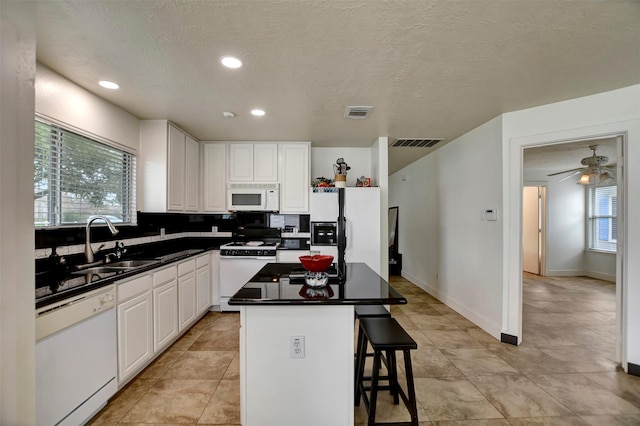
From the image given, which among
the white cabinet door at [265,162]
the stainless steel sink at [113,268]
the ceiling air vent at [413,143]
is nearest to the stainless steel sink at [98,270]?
the stainless steel sink at [113,268]

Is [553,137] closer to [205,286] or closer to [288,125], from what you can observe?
[288,125]

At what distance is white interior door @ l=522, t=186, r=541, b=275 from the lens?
6.38m

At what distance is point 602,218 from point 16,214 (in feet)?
28.9

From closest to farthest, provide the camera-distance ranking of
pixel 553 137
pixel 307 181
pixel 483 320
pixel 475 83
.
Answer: pixel 475 83, pixel 553 137, pixel 483 320, pixel 307 181

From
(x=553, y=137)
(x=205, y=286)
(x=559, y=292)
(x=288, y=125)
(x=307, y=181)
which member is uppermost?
(x=288, y=125)

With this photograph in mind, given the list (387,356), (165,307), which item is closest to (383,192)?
(387,356)

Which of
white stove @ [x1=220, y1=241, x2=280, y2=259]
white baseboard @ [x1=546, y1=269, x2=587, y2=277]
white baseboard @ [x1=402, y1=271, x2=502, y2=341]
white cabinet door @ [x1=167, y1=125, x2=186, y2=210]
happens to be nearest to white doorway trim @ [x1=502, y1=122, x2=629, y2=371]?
white baseboard @ [x1=402, y1=271, x2=502, y2=341]

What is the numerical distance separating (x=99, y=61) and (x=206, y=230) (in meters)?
2.75

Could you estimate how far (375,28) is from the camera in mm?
1624

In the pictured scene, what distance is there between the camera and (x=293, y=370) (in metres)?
1.63

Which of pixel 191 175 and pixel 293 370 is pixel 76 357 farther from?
pixel 191 175

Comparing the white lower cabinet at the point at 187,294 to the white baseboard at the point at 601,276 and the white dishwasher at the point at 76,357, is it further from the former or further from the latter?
the white baseboard at the point at 601,276

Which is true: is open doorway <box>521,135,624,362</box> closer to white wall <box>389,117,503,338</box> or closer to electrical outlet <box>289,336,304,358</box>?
white wall <box>389,117,503,338</box>

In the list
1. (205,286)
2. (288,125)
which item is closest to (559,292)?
(288,125)
